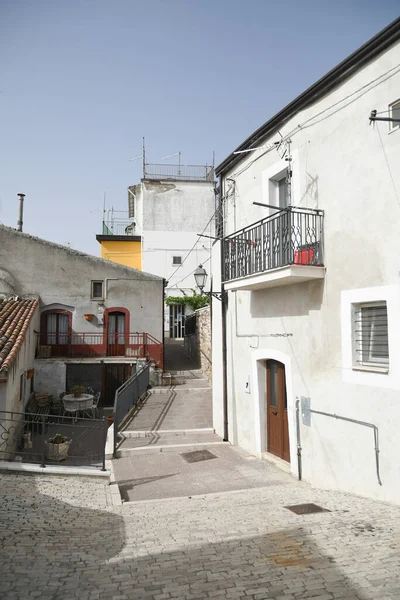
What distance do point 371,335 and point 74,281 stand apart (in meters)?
16.2

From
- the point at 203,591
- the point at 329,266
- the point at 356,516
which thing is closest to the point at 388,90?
the point at 329,266

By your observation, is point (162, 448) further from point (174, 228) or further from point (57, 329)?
point (174, 228)

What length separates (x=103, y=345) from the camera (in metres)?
19.9

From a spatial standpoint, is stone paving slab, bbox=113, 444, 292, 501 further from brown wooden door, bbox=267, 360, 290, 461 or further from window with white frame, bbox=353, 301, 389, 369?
window with white frame, bbox=353, 301, 389, 369

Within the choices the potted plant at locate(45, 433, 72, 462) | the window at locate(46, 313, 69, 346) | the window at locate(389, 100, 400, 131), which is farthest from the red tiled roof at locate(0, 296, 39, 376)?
the window at locate(389, 100, 400, 131)

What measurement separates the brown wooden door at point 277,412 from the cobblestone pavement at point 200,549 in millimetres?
2008

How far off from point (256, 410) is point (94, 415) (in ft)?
31.8

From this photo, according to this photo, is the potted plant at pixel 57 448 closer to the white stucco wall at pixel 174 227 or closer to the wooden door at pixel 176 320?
the wooden door at pixel 176 320

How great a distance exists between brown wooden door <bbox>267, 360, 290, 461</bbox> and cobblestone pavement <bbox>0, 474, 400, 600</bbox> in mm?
2008

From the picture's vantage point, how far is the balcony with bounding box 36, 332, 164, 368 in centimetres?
1961

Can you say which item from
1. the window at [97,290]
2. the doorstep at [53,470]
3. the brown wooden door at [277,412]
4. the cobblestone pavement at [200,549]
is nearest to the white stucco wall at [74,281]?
the window at [97,290]

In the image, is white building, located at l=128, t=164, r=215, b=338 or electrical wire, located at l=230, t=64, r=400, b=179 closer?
electrical wire, located at l=230, t=64, r=400, b=179

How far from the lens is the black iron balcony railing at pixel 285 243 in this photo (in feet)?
24.2

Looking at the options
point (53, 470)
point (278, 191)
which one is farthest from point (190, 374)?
point (278, 191)
